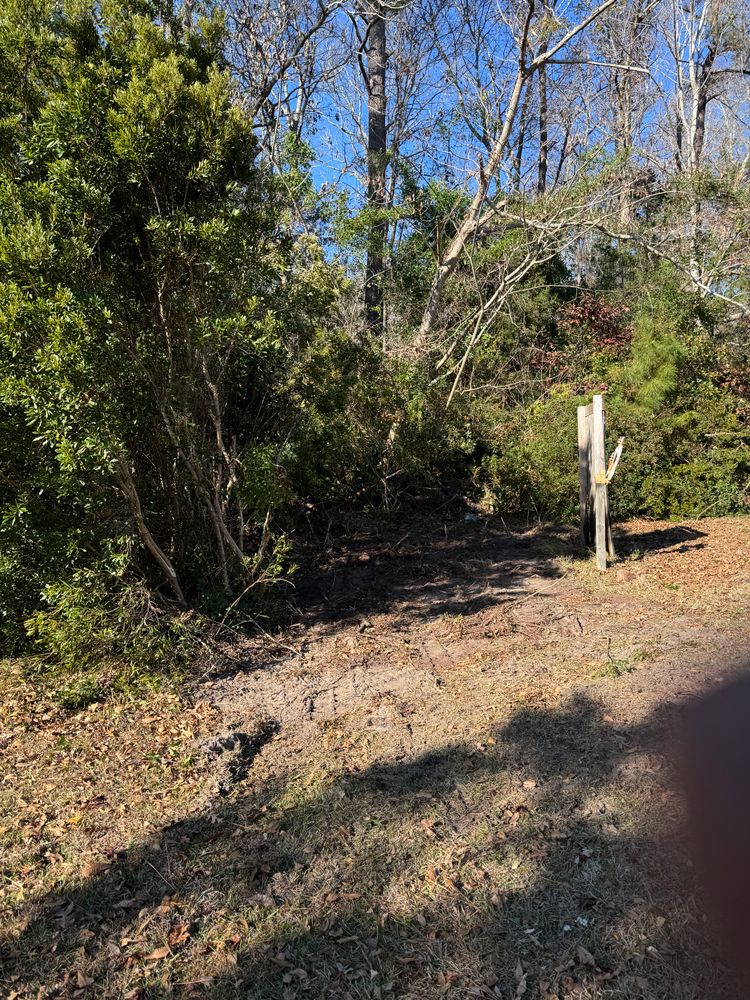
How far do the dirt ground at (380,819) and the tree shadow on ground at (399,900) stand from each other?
0.01 m

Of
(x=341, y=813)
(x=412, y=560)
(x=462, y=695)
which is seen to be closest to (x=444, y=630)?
(x=462, y=695)

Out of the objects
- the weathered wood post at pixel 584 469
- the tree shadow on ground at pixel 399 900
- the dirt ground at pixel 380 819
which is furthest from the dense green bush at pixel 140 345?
the weathered wood post at pixel 584 469

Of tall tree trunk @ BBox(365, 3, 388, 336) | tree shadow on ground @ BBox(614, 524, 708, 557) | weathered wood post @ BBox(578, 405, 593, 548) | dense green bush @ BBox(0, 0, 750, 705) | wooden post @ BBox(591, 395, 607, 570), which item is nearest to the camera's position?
dense green bush @ BBox(0, 0, 750, 705)

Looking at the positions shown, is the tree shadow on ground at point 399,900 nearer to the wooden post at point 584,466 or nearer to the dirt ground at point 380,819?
the dirt ground at point 380,819

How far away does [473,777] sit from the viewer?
4.00 metres

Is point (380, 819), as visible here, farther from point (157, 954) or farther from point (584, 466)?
point (584, 466)

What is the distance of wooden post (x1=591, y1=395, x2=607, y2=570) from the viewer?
7625 mm

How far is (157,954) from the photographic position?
2.97m

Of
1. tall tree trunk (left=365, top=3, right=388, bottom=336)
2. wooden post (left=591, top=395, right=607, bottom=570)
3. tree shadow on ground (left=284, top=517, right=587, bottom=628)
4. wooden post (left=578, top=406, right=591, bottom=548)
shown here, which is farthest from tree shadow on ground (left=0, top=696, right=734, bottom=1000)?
tall tree trunk (left=365, top=3, right=388, bottom=336)

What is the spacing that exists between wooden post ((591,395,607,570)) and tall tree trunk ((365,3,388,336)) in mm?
4082

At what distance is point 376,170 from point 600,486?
7.29m

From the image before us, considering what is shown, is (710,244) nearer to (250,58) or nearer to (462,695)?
(250,58)

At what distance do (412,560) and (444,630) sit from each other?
2.01 m

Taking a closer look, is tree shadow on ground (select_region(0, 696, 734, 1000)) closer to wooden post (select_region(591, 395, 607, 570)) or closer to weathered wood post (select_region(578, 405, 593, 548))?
wooden post (select_region(591, 395, 607, 570))
